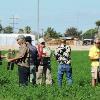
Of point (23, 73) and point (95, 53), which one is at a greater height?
point (95, 53)

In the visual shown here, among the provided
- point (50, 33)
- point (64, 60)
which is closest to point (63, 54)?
point (64, 60)

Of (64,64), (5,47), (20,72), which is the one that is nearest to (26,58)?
(20,72)

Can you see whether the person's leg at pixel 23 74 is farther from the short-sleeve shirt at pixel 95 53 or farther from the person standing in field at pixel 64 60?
the short-sleeve shirt at pixel 95 53

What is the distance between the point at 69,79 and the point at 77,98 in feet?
14.7

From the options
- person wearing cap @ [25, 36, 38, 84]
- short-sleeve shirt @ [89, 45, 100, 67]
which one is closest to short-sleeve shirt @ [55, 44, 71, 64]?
short-sleeve shirt @ [89, 45, 100, 67]

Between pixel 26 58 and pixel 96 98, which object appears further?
pixel 26 58

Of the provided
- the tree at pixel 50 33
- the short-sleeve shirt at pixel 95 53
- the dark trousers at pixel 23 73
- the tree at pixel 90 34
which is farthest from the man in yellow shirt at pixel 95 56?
the tree at pixel 90 34

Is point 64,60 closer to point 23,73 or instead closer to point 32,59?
point 32,59

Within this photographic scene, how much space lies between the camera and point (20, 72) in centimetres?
1441

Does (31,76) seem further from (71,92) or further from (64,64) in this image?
(71,92)

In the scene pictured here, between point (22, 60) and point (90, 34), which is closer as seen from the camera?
point (22, 60)

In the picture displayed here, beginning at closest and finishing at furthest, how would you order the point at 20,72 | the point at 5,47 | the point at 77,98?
the point at 77,98, the point at 20,72, the point at 5,47

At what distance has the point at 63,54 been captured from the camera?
645 inches

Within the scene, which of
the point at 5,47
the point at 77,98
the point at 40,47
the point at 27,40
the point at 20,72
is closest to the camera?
the point at 77,98
